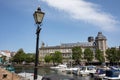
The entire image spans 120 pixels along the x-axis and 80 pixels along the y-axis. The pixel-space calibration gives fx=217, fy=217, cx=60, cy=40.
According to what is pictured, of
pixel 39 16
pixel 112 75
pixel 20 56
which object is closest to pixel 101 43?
pixel 20 56

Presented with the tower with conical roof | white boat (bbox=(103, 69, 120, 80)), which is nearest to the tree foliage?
the tower with conical roof

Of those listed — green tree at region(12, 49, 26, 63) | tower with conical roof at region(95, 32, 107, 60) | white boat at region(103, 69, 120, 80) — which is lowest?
white boat at region(103, 69, 120, 80)

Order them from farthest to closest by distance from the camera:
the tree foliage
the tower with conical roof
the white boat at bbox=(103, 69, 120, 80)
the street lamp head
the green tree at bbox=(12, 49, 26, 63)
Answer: the tower with conical roof
the green tree at bbox=(12, 49, 26, 63)
the tree foliage
the white boat at bbox=(103, 69, 120, 80)
the street lamp head

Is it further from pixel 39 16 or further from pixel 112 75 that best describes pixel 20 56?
pixel 39 16

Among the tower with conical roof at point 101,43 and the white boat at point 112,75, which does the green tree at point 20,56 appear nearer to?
the tower with conical roof at point 101,43

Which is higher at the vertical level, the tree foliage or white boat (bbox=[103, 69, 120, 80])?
the tree foliage

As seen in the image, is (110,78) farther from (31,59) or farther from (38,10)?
(31,59)

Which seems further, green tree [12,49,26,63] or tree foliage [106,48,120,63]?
green tree [12,49,26,63]

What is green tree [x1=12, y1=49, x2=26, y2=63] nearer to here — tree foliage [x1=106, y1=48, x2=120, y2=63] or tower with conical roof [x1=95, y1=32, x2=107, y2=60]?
tree foliage [x1=106, y1=48, x2=120, y2=63]

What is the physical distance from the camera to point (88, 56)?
5335 inches

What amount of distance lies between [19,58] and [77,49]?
1947 inches

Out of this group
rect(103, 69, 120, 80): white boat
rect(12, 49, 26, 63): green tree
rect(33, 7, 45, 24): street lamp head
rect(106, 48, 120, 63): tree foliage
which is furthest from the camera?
rect(12, 49, 26, 63): green tree

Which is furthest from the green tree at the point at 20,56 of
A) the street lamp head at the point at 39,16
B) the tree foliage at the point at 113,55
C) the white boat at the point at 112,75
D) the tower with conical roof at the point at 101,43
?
the street lamp head at the point at 39,16

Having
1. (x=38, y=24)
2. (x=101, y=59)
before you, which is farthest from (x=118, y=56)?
(x=38, y=24)
